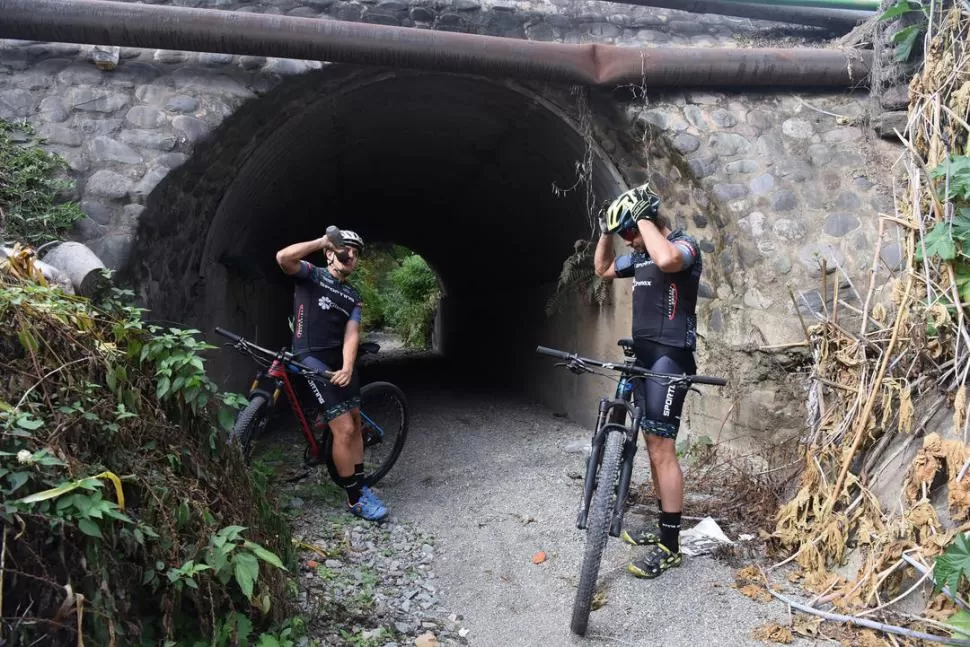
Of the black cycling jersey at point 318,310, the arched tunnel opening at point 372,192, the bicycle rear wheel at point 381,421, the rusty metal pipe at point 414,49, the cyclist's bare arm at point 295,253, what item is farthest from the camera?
the arched tunnel opening at point 372,192

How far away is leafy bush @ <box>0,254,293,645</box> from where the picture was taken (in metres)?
1.94

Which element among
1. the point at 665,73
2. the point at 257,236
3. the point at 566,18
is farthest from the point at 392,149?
the point at 665,73

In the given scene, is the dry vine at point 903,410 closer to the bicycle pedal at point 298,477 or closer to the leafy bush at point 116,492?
the leafy bush at point 116,492

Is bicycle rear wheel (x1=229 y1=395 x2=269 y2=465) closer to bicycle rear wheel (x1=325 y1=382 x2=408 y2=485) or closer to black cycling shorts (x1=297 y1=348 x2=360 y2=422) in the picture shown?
black cycling shorts (x1=297 y1=348 x2=360 y2=422)

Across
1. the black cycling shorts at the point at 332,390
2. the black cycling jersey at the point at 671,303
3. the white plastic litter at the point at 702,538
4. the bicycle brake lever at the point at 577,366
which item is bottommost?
the white plastic litter at the point at 702,538

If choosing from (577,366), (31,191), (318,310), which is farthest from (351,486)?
(31,191)

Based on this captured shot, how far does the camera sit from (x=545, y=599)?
10.7 ft

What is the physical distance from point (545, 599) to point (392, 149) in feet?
18.8

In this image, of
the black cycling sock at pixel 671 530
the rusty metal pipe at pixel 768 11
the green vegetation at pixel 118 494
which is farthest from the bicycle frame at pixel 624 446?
the rusty metal pipe at pixel 768 11

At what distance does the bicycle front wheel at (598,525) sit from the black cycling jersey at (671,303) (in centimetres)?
58

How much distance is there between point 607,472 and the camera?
3.17 m

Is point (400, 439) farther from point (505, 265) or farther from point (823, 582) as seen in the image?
point (505, 265)

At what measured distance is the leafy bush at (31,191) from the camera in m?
4.11

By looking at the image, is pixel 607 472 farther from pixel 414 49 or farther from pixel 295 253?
pixel 414 49
